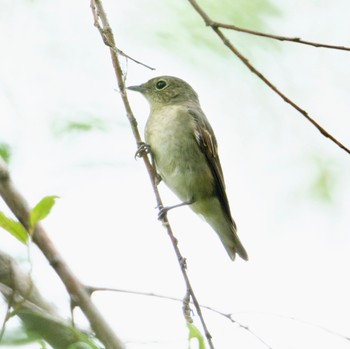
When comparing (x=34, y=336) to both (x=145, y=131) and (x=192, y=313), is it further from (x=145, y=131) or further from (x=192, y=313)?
(x=145, y=131)

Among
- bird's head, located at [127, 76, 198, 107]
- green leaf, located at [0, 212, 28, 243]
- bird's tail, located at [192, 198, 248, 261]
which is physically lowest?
green leaf, located at [0, 212, 28, 243]

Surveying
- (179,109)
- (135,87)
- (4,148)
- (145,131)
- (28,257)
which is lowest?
(28,257)

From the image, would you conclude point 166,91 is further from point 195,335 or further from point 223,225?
point 195,335

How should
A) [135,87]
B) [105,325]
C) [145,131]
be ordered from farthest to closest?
1. [135,87]
2. [145,131]
3. [105,325]

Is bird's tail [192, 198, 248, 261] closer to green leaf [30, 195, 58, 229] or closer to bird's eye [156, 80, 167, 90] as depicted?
bird's eye [156, 80, 167, 90]

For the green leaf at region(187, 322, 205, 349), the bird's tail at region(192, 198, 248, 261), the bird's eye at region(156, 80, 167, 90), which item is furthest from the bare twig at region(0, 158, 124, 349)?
the bird's eye at region(156, 80, 167, 90)

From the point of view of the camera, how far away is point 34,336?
1.50 m

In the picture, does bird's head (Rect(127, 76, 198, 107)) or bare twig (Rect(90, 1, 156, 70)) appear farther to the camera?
bird's head (Rect(127, 76, 198, 107))

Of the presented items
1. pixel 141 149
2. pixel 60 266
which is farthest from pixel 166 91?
pixel 60 266

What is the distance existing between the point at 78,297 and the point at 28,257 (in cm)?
19

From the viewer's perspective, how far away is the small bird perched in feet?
19.1

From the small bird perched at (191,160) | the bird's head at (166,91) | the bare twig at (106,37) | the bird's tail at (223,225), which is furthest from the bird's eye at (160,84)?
the bare twig at (106,37)

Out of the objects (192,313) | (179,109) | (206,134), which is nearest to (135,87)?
→ (179,109)

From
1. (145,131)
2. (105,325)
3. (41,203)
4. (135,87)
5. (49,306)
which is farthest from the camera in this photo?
Answer: (135,87)
